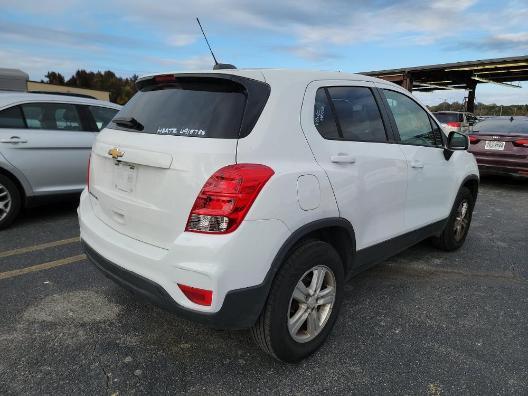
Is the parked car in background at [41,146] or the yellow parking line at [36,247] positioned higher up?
the parked car in background at [41,146]

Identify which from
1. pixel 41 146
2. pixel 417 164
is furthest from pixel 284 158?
pixel 41 146

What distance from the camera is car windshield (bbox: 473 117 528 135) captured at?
344 inches

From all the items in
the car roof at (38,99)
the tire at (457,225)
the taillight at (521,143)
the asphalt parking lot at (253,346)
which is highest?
the car roof at (38,99)

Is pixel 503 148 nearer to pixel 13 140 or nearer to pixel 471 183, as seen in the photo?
pixel 471 183

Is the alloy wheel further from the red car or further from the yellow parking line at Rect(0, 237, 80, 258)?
the red car

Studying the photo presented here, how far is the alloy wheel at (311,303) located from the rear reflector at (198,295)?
51 cm

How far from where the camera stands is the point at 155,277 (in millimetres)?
2232

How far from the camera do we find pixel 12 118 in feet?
16.1

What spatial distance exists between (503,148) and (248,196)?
26.0 ft

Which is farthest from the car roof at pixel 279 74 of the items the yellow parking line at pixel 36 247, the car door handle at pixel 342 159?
the yellow parking line at pixel 36 247

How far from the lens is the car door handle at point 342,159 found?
8.38 feet

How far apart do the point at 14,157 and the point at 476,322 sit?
190 inches

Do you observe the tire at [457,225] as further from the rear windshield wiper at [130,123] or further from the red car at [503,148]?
the red car at [503,148]

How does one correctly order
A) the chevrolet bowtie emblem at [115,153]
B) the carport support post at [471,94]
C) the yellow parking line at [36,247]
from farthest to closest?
1. the carport support post at [471,94]
2. the yellow parking line at [36,247]
3. the chevrolet bowtie emblem at [115,153]
